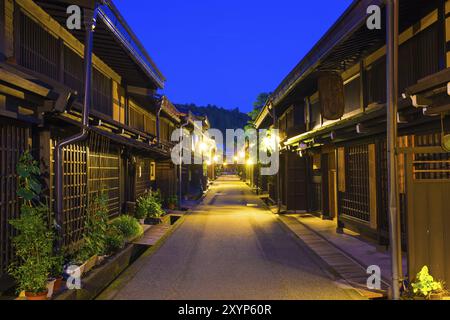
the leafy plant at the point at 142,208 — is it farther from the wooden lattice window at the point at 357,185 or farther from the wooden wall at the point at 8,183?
the wooden wall at the point at 8,183

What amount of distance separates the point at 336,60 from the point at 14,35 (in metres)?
9.98

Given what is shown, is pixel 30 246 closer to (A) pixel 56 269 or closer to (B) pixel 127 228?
(A) pixel 56 269

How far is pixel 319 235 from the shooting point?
619 inches

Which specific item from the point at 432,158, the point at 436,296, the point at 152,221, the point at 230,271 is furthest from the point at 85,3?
the point at 152,221

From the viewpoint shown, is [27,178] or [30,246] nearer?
[30,246]

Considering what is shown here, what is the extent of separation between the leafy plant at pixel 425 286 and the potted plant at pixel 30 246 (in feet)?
20.4

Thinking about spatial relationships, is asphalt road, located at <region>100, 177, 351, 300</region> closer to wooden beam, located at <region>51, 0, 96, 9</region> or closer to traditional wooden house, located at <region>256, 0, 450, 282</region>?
traditional wooden house, located at <region>256, 0, 450, 282</region>

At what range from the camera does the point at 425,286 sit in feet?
23.7

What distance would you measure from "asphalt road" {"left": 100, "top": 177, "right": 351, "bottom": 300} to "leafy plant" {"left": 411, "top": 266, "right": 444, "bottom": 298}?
4.14 ft

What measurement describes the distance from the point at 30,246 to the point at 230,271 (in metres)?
4.67

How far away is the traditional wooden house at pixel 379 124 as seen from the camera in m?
7.73

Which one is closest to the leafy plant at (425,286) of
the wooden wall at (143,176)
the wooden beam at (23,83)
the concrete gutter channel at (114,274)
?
the concrete gutter channel at (114,274)
